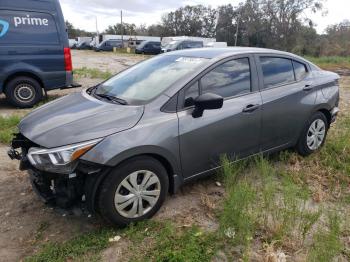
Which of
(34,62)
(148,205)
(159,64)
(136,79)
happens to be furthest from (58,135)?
(34,62)

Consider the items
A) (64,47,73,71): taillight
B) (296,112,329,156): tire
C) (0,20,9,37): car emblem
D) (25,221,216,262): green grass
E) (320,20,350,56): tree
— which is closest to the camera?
(25,221,216,262): green grass

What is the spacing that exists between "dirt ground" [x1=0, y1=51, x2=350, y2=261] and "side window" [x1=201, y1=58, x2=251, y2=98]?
116cm

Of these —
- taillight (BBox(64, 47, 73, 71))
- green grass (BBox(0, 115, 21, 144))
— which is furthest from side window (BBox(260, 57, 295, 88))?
taillight (BBox(64, 47, 73, 71))

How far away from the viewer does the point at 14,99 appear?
25.4ft

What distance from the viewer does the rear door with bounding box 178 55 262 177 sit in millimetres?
3398

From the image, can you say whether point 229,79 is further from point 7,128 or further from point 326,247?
point 7,128

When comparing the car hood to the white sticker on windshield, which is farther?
the white sticker on windshield

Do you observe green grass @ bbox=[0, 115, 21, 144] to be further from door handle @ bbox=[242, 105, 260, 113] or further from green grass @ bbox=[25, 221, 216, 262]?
door handle @ bbox=[242, 105, 260, 113]

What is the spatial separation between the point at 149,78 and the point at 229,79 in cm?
90

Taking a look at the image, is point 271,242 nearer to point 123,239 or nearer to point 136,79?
point 123,239

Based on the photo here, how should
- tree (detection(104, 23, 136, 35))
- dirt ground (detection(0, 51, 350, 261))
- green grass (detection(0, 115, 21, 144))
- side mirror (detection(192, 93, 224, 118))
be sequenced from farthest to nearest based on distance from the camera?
tree (detection(104, 23, 136, 35))
green grass (detection(0, 115, 21, 144))
side mirror (detection(192, 93, 224, 118))
dirt ground (detection(0, 51, 350, 261))

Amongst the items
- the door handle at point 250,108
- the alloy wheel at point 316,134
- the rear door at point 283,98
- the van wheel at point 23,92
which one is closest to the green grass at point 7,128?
the van wheel at point 23,92

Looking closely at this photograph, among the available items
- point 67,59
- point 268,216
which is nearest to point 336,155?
point 268,216

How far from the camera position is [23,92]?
780cm
